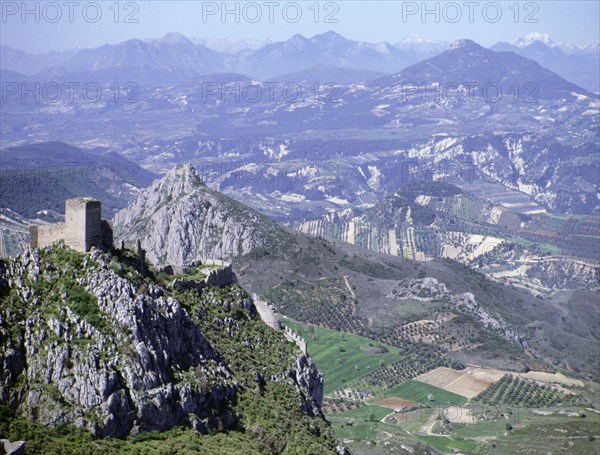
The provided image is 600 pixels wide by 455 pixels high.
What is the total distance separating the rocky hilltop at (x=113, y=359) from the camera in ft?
147

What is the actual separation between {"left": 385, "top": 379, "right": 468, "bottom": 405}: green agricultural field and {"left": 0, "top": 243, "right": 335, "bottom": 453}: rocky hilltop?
6036cm

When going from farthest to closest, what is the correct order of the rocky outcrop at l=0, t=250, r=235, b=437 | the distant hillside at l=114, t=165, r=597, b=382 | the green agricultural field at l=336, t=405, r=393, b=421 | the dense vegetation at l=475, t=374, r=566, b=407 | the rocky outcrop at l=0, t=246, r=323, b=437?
the distant hillside at l=114, t=165, r=597, b=382 < the dense vegetation at l=475, t=374, r=566, b=407 < the green agricultural field at l=336, t=405, r=393, b=421 < the rocky outcrop at l=0, t=246, r=323, b=437 < the rocky outcrop at l=0, t=250, r=235, b=437

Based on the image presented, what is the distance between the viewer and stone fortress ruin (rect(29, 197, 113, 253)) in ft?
162

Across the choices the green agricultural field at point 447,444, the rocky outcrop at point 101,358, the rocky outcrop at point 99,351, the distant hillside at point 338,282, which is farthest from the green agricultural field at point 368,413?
the rocky outcrop at point 101,358

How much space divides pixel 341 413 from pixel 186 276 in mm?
48829

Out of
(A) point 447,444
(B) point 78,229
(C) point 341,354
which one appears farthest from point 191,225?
(B) point 78,229

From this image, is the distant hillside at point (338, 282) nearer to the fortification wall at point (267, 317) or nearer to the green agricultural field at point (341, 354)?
the green agricultural field at point (341, 354)

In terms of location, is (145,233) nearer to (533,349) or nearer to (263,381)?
(533,349)

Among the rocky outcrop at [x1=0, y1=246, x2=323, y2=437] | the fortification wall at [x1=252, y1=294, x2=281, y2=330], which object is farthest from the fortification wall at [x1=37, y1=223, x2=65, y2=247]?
the fortification wall at [x1=252, y1=294, x2=281, y2=330]

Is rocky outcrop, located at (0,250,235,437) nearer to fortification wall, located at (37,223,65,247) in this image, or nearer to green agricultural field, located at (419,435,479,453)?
fortification wall, located at (37,223,65,247)

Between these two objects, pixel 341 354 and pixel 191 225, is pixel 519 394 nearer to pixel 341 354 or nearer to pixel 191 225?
pixel 341 354

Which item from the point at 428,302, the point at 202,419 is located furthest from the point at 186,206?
the point at 202,419

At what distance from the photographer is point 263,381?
2306 inches

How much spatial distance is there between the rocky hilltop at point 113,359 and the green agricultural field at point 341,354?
6377 centimetres
